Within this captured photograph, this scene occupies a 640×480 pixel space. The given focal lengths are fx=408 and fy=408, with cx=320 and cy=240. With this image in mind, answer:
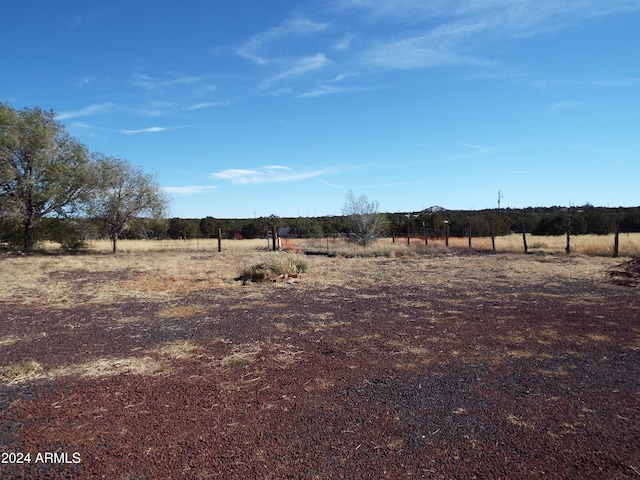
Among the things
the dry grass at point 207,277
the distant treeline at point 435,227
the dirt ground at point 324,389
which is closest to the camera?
the dirt ground at point 324,389

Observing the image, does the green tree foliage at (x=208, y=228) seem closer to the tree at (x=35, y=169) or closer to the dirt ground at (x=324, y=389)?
the tree at (x=35, y=169)

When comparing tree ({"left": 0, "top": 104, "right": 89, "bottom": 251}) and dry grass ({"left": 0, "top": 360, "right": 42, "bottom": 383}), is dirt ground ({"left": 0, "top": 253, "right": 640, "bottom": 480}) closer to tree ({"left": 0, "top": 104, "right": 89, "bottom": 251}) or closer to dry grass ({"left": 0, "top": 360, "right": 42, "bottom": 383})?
dry grass ({"left": 0, "top": 360, "right": 42, "bottom": 383})

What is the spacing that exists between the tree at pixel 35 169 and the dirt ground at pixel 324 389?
17448mm

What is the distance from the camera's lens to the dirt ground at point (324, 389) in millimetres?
3141

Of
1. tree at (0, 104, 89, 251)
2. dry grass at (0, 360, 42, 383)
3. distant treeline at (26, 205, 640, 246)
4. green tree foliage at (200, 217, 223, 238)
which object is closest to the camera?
dry grass at (0, 360, 42, 383)

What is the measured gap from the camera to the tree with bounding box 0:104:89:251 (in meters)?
23.0

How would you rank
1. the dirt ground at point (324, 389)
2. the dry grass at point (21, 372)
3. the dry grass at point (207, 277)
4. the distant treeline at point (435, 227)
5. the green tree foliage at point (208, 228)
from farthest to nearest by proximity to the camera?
1. the green tree foliage at point (208, 228)
2. the distant treeline at point (435, 227)
3. the dry grass at point (207, 277)
4. the dry grass at point (21, 372)
5. the dirt ground at point (324, 389)

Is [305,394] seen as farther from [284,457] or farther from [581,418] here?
[581,418]

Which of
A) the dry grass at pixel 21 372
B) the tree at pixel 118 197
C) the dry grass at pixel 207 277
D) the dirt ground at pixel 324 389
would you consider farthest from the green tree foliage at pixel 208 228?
the dry grass at pixel 21 372

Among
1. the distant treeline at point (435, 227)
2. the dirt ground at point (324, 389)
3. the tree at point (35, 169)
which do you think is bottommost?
the dirt ground at point (324, 389)

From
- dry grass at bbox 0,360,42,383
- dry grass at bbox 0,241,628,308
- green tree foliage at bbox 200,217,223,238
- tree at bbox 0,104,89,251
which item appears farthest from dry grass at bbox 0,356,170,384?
green tree foliage at bbox 200,217,223,238

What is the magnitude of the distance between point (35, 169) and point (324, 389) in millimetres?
26325

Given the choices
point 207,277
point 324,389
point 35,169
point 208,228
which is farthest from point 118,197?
point 208,228

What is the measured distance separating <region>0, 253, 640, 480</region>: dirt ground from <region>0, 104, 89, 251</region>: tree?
17.4m
